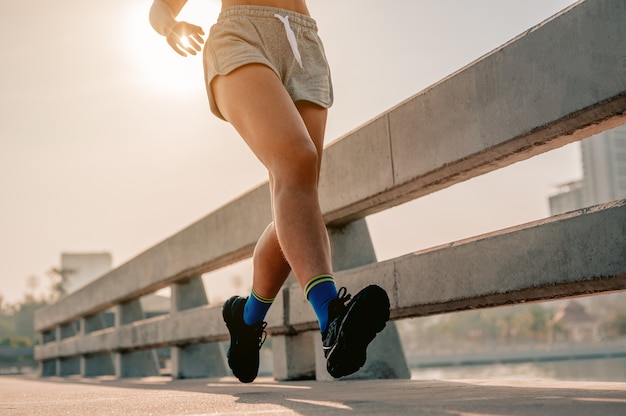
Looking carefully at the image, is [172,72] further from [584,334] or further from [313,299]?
[584,334]

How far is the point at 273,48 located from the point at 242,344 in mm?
1202

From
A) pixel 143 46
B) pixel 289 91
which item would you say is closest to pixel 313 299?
pixel 289 91

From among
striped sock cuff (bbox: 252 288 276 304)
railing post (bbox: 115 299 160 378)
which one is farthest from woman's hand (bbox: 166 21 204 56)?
railing post (bbox: 115 299 160 378)

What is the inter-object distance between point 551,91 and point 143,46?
1.89 m

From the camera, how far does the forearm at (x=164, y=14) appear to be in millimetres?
2961

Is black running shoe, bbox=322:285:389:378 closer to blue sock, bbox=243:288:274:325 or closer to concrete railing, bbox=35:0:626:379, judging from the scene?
blue sock, bbox=243:288:274:325

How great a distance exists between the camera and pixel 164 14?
300 centimetres

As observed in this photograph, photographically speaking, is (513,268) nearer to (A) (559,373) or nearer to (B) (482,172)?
(B) (482,172)

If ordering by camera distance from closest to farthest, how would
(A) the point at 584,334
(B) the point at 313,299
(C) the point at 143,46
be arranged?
1. (B) the point at 313,299
2. (C) the point at 143,46
3. (A) the point at 584,334

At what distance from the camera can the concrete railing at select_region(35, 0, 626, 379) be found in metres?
2.77

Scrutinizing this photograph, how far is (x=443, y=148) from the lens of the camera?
3596 millimetres

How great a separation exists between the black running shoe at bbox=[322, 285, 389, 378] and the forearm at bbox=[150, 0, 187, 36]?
4.62ft

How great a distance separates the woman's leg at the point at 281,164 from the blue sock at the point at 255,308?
0.04m

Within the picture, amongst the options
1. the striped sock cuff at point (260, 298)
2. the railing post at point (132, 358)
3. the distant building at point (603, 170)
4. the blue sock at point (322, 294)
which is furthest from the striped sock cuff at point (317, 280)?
the distant building at point (603, 170)
